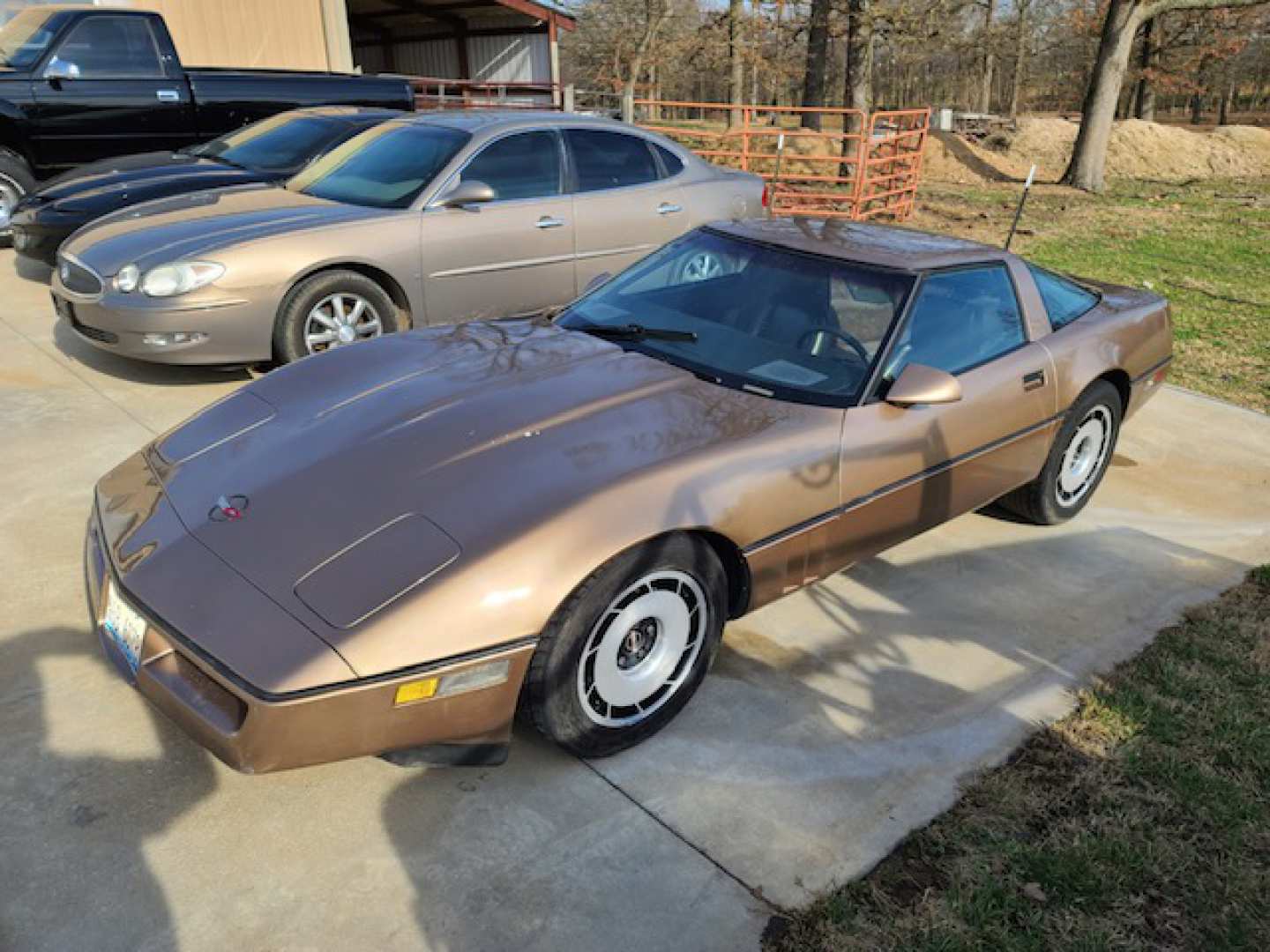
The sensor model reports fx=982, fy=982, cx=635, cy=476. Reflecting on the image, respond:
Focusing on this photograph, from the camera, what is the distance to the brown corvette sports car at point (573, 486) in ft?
7.94

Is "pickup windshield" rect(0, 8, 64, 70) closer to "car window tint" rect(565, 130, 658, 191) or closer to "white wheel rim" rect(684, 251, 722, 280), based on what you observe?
"car window tint" rect(565, 130, 658, 191)

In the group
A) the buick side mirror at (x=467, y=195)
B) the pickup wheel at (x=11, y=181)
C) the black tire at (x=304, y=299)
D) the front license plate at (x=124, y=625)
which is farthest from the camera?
the pickup wheel at (x=11, y=181)

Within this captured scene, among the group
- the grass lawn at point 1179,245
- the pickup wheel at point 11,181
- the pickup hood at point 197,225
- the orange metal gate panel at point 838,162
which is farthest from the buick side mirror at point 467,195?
the grass lawn at point 1179,245

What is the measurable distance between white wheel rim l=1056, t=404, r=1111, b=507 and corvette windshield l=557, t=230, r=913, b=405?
1436mm

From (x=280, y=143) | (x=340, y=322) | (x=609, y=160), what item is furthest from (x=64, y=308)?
(x=609, y=160)

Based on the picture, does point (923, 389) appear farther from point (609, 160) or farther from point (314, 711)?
point (609, 160)

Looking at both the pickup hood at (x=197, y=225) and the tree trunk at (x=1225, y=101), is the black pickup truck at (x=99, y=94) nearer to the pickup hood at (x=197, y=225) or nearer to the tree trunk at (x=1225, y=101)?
the pickup hood at (x=197, y=225)

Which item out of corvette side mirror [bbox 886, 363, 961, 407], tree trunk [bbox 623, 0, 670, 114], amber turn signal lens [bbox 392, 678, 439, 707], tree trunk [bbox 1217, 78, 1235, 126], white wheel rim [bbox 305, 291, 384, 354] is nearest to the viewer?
amber turn signal lens [bbox 392, 678, 439, 707]

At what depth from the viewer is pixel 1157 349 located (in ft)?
16.0

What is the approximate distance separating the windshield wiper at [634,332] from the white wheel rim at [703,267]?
0.38 meters

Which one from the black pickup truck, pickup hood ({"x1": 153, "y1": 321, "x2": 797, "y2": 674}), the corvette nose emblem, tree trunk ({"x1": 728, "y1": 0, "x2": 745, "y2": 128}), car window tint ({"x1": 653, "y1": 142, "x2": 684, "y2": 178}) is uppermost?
tree trunk ({"x1": 728, "y1": 0, "x2": 745, "y2": 128})

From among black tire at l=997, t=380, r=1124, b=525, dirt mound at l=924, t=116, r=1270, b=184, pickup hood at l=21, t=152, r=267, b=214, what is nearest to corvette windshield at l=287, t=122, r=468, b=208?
pickup hood at l=21, t=152, r=267, b=214

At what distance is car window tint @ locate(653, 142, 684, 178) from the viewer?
6879 millimetres

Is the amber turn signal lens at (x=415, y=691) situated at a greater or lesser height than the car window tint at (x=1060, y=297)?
lesser
